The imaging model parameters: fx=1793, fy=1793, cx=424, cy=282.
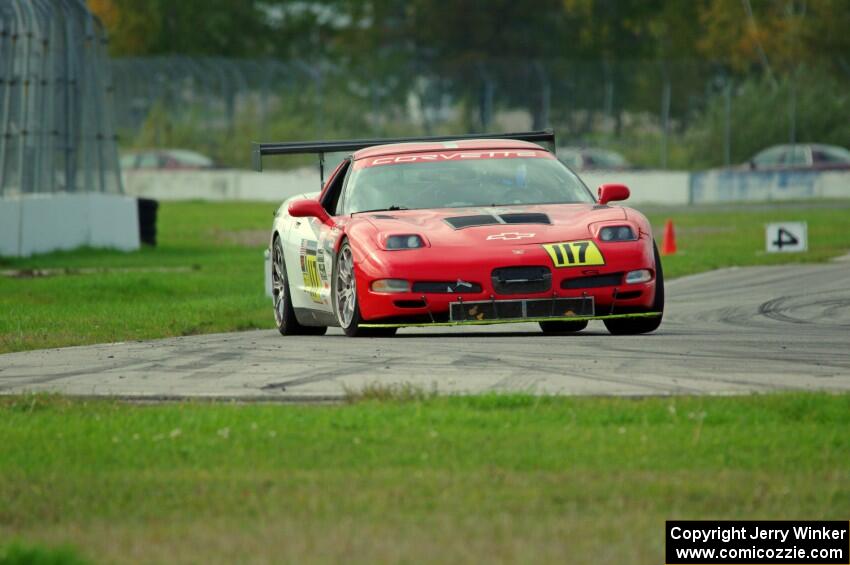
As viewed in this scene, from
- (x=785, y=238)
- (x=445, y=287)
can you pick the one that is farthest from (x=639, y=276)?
(x=785, y=238)

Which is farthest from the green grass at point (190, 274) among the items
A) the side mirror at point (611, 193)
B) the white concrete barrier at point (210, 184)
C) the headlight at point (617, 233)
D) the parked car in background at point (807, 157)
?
the white concrete barrier at point (210, 184)

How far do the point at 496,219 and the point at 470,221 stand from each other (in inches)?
7.0

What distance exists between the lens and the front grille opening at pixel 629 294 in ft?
37.3

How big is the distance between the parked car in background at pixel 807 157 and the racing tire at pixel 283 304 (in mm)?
35390

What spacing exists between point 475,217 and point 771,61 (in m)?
52.2

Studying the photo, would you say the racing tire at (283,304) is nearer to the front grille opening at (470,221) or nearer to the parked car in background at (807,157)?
the front grille opening at (470,221)

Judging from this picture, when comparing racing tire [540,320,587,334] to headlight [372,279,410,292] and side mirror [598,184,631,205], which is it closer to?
side mirror [598,184,631,205]

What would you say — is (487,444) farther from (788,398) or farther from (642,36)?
(642,36)

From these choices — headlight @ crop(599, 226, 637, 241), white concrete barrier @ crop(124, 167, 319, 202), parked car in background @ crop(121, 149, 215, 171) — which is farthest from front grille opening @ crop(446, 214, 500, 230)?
parked car in background @ crop(121, 149, 215, 171)

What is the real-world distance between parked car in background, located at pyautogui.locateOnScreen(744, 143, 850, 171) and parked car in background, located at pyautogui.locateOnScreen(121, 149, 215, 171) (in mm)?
18218

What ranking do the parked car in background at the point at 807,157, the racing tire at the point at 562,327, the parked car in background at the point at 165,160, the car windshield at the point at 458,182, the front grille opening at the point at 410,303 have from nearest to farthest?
1. the front grille opening at the point at 410,303
2. the car windshield at the point at 458,182
3. the racing tire at the point at 562,327
4. the parked car in background at the point at 807,157
5. the parked car in background at the point at 165,160

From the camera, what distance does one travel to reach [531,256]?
36.4ft

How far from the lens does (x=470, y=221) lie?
11570 mm

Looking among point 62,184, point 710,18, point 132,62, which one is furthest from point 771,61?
point 62,184
